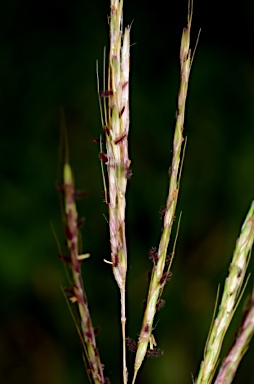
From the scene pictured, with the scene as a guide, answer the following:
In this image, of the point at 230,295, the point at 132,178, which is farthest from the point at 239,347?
the point at 132,178

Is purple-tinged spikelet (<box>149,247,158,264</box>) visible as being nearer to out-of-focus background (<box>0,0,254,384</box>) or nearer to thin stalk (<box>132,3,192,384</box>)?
thin stalk (<box>132,3,192,384</box>)

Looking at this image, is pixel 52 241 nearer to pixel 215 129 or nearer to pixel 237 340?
pixel 215 129

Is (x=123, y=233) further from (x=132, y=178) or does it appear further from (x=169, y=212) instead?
(x=132, y=178)

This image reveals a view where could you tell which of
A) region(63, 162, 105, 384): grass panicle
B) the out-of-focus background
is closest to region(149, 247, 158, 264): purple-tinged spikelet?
region(63, 162, 105, 384): grass panicle

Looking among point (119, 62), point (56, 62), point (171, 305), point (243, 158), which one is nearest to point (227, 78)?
point (243, 158)

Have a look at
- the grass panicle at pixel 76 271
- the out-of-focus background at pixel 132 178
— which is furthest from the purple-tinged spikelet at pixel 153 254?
the out-of-focus background at pixel 132 178

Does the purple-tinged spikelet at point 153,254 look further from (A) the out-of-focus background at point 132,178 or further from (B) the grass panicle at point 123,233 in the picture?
(A) the out-of-focus background at point 132,178

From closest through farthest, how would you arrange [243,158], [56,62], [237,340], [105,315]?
[237,340] < [105,315] < [243,158] < [56,62]
